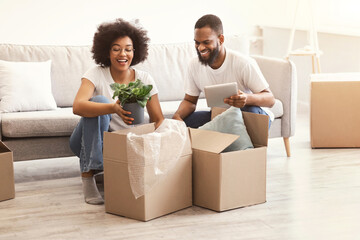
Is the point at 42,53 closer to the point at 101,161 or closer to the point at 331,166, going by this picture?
the point at 101,161

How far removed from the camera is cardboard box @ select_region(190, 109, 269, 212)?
2.69 meters

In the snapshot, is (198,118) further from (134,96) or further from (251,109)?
(134,96)

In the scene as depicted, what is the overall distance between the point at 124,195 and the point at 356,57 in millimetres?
2902

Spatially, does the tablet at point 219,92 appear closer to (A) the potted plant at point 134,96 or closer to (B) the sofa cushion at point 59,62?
(A) the potted plant at point 134,96

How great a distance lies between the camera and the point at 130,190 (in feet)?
8.57

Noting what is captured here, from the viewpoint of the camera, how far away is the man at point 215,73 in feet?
10.3

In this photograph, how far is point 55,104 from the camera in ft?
12.1

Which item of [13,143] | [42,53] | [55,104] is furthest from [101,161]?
[42,53]

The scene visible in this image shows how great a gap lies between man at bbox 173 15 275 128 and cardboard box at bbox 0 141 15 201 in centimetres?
89

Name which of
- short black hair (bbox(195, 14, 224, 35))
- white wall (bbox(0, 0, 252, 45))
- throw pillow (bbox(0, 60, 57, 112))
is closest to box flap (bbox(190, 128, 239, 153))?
short black hair (bbox(195, 14, 224, 35))

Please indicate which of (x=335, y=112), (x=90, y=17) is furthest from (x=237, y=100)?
(x=90, y=17)

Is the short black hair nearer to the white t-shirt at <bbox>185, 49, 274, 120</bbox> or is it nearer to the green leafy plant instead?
the white t-shirt at <bbox>185, 49, 274, 120</bbox>

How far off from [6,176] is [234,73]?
1.29 metres

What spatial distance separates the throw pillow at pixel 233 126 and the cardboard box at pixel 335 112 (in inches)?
50.2
